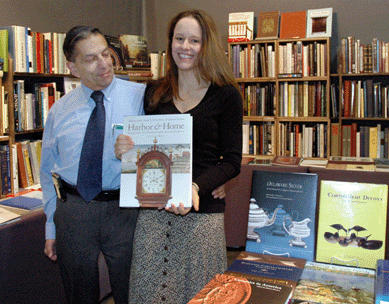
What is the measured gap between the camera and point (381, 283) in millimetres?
1195

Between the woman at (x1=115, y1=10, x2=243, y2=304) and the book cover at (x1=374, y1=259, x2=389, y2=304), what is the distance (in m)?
0.52

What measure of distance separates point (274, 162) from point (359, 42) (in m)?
2.36

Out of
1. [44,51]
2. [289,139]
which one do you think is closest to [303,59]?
[289,139]

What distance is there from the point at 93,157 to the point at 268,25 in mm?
3692

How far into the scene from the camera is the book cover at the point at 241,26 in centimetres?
471

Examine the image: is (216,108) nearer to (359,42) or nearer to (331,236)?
(331,236)

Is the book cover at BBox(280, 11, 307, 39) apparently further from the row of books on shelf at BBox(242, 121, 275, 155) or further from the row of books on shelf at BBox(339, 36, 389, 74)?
the row of books on shelf at BBox(242, 121, 275, 155)

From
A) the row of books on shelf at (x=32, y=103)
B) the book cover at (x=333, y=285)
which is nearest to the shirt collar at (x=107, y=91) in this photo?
the book cover at (x=333, y=285)

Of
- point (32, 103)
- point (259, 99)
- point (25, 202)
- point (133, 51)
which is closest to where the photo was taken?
point (25, 202)

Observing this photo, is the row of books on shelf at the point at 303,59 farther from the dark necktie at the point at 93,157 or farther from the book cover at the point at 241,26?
the dark necktie at the point at 93,157

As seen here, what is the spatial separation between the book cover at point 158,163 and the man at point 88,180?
210 mm

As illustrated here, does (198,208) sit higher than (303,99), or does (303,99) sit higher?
(303,99)

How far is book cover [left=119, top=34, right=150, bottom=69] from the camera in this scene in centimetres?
328

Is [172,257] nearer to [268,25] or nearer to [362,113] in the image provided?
[362,113]
